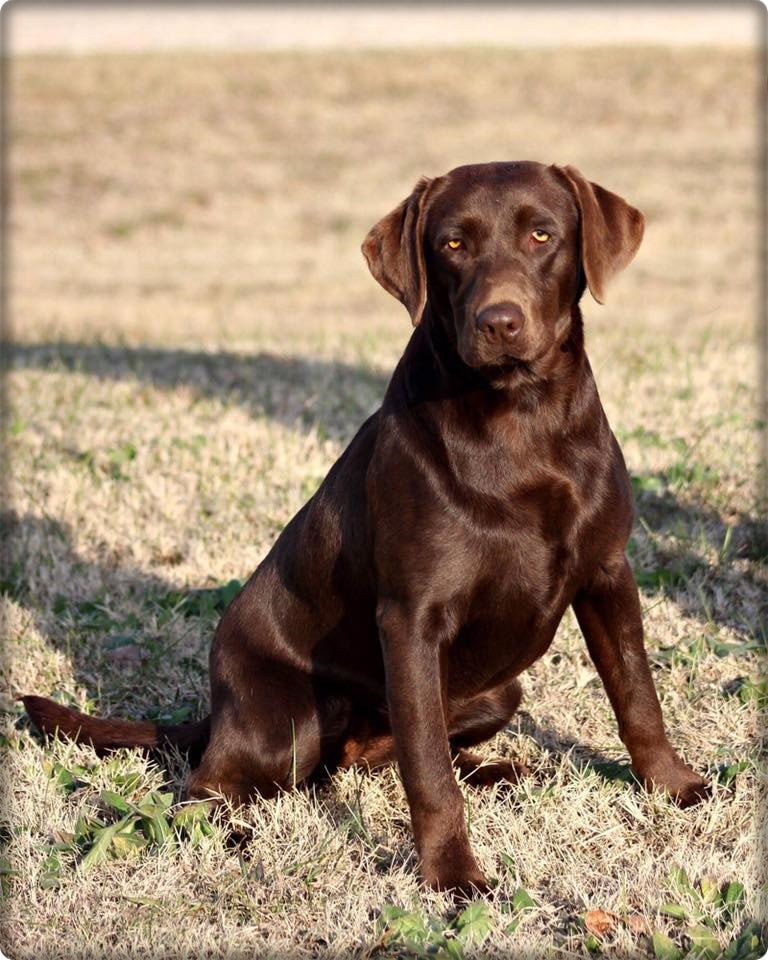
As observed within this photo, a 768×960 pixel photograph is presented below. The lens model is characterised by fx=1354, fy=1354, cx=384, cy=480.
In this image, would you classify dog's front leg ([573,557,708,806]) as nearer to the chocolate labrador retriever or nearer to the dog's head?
the chocolate labrador retriever

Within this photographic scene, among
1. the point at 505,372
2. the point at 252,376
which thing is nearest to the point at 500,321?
the point at 505,372

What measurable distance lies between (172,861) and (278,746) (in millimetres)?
459

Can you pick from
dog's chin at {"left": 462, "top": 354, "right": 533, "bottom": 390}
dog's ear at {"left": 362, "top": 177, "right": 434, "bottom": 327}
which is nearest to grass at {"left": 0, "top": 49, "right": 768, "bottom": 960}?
dog's chin at {"left": 462, "top": 354, "right": 533, "bottom": 390}

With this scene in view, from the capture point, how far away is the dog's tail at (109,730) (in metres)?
4.13

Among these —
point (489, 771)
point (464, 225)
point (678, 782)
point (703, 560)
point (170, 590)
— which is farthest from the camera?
point (170, 590)

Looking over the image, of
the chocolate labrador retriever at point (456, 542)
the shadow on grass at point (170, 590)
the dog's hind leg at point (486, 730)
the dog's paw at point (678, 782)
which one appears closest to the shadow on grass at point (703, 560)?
the shadow on grass at point (170, 590)

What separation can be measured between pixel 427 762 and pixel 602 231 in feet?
4.88

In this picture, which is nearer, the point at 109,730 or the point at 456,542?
the point at 456,542

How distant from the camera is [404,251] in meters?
3.71

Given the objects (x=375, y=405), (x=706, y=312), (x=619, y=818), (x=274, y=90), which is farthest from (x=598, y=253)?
(x=274, y=90)

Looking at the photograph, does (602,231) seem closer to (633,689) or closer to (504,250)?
(504,250)

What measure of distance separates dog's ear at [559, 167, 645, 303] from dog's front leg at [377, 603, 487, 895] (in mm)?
1058

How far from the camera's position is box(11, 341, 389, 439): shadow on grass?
7.60 meters

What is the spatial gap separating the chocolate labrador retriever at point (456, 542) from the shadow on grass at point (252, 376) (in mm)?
3263
